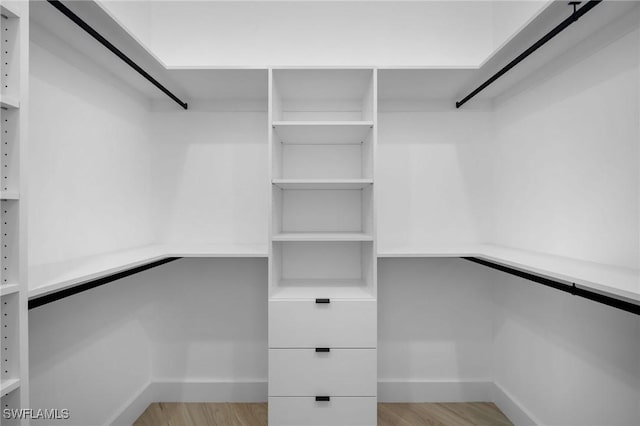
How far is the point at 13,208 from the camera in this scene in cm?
98

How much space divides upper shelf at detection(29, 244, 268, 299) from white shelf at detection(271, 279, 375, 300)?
0.86 ft

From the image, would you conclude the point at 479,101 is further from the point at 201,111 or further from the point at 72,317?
the point at 72,317

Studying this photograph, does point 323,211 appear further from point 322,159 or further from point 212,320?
point 212,320

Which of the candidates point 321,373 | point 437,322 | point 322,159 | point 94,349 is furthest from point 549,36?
point 94,349

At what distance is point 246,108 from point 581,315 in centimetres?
220

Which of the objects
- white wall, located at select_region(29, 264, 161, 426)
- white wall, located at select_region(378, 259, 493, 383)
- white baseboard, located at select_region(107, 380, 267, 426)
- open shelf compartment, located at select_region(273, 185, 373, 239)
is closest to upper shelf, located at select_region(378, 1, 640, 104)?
open shelf compartment, located at select_region(273, 185, 373, 239)

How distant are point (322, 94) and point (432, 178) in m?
0.94

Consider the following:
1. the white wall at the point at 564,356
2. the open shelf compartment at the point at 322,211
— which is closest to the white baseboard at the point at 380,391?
the white wall at the point at 564,356

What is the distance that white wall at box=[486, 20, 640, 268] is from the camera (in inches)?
52.9

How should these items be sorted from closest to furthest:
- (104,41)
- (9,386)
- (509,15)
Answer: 1. (9,386)
2. (104,41)
3. (509,15)

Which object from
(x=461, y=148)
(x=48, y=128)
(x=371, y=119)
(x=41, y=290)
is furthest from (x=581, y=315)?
(x=48, y=128)

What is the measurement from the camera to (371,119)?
1922 millimetres

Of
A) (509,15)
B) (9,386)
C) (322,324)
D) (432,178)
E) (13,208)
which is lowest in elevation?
(322,324)

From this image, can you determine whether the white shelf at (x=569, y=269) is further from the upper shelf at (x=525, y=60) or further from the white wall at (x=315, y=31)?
the white wall at (x=315, y=31)
